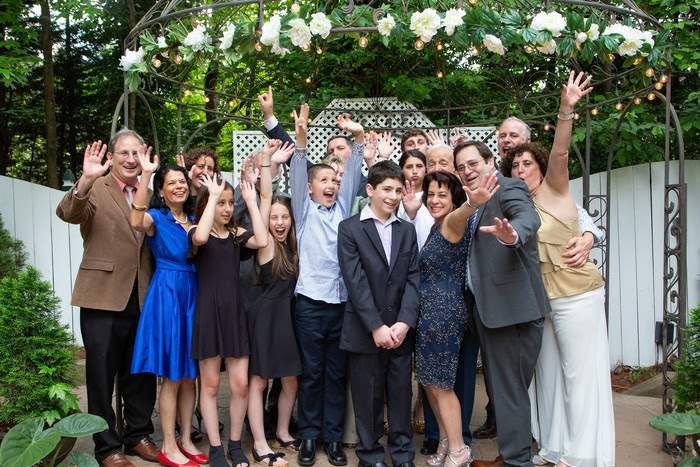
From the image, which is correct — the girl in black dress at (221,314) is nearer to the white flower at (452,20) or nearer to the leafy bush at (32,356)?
the leafy bush at (32,356)

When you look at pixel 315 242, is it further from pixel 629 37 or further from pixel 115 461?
pixel 629 37

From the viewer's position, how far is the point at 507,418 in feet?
10.3

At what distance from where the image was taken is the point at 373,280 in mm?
3410

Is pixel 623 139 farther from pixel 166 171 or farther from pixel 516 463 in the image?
pixel 166 171

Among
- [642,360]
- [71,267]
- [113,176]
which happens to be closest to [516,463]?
[113,176]

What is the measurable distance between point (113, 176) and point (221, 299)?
968 mm

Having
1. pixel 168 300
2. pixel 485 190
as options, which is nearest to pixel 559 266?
pixel 485 190

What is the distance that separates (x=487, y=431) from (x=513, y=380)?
43.0 inches

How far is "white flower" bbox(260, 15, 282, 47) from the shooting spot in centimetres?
346

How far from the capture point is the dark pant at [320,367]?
3.63 m

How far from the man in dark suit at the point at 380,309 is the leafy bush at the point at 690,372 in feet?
4.95

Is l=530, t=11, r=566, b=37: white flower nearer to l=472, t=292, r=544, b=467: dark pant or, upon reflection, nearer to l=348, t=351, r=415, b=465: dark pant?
l=472, t=292, r=544, b=467: dark pant

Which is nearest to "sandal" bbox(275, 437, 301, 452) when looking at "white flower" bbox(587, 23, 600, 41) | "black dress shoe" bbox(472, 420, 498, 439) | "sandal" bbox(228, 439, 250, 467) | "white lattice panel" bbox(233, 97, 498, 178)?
"sandal" bbox(228, 439, 250, 467)

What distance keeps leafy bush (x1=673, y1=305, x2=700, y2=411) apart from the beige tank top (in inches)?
25.1
